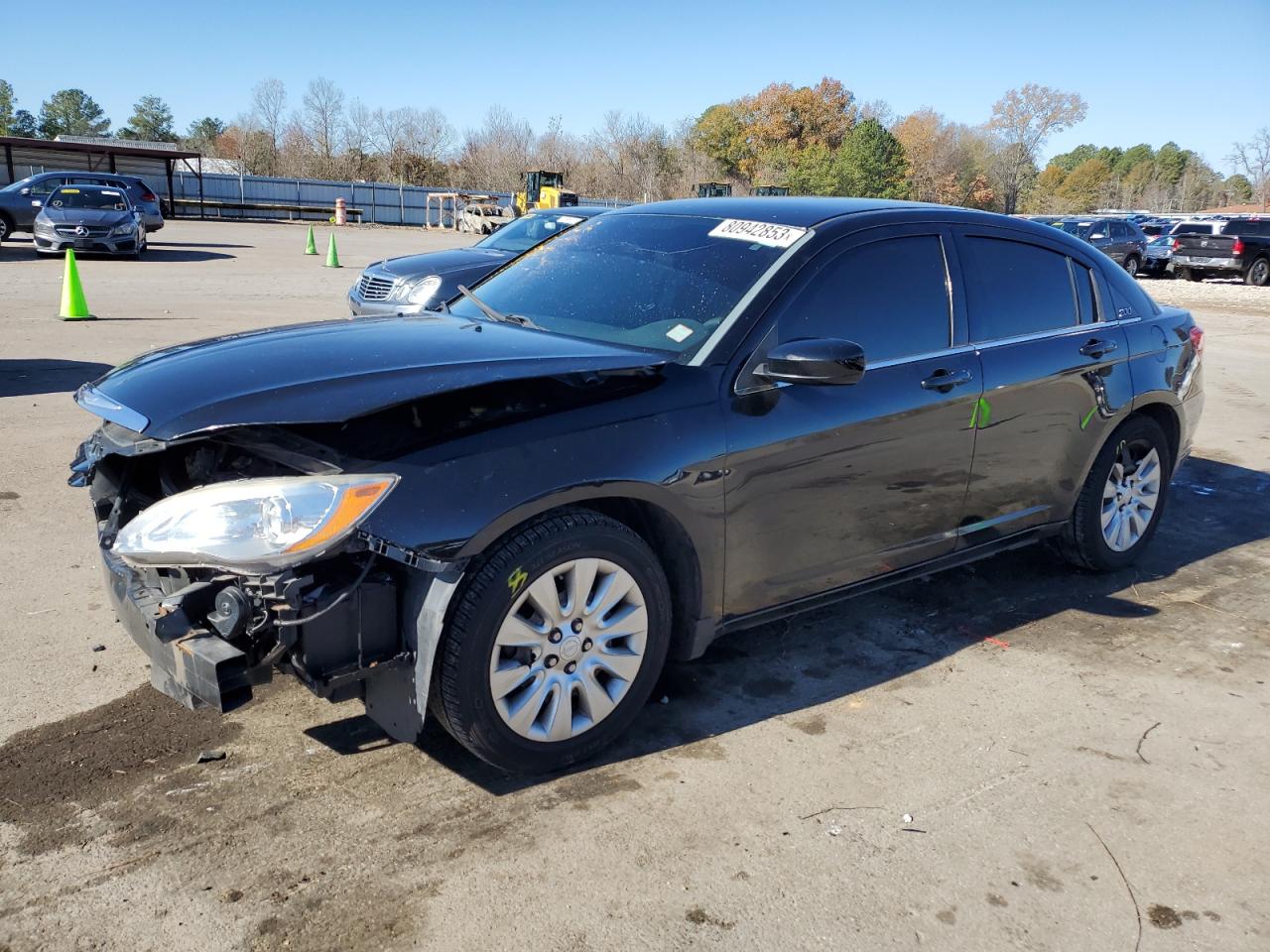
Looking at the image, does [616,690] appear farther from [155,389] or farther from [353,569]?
[155,389]

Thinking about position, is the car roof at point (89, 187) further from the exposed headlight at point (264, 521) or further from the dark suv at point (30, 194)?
the exposed headlight at point (264, 521)

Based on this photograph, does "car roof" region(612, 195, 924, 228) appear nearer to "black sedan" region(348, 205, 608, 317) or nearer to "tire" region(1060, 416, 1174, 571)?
"tire" region(1060, 416, 1174, 571)

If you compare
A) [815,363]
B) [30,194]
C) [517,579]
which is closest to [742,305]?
[815,363]

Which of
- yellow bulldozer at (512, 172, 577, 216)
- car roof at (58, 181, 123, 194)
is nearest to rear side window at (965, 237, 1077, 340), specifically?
car roof at (58, 181, 123, 194)

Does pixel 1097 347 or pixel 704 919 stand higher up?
pixel 1097 347

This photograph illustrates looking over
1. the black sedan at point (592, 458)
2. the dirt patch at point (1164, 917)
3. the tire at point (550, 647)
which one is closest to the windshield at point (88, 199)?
the black sedan at point (592, 458)

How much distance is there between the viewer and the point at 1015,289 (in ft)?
15.1

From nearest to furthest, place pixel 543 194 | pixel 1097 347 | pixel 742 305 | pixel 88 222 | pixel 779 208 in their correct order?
1. pixel 742 305
2. pixel 779 208
3. pixel 1097 347
4. pixel 88 222
5. pixel 543 194

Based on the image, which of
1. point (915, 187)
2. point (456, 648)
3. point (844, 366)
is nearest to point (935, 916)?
point (456, 648)

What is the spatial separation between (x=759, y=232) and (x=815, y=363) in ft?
2.72

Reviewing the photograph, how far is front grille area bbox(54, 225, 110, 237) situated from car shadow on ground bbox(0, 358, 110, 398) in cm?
1265

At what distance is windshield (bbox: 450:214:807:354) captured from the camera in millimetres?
3760

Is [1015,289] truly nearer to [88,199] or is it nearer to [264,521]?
[264,521]

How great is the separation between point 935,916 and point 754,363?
1798 millimetres
